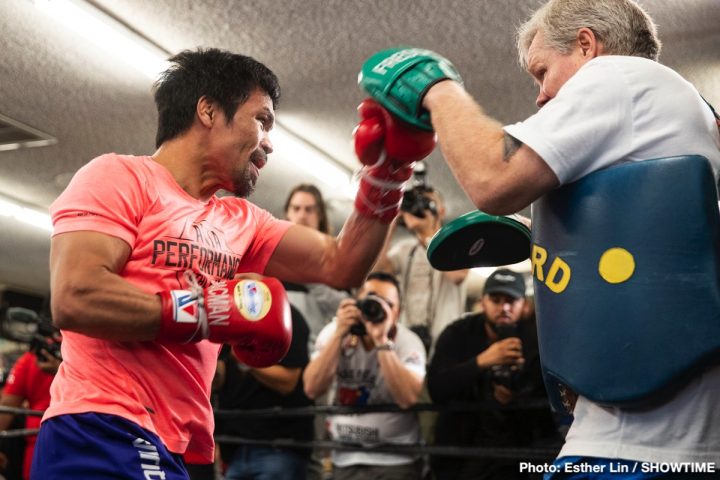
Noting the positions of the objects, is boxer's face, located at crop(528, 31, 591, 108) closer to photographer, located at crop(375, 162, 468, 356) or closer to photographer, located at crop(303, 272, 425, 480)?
photographer, located at crop(303, 272, 425, 480)

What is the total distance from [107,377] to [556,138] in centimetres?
91

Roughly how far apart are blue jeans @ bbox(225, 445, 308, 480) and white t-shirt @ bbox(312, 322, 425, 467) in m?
0.18

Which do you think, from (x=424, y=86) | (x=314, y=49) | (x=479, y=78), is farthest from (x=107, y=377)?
(x=479, y=78)

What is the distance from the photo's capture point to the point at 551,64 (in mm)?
1404

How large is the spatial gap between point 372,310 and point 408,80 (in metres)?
1.79

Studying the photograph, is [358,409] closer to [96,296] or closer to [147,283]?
[147,283]

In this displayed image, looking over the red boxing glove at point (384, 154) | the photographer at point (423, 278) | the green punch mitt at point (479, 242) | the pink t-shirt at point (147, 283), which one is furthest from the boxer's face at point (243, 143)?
the photographer at point (423, 278)

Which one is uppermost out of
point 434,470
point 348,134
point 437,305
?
point 348,134

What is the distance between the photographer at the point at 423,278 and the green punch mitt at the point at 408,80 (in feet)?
6.89

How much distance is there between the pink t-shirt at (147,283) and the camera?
1.44 metres

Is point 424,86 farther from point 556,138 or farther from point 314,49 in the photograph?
point 314,49

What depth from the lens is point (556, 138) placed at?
1.14m

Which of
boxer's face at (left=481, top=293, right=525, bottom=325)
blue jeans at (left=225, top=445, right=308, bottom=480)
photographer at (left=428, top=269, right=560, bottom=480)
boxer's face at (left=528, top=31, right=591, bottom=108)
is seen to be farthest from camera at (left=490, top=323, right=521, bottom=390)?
boxer's face at (left=528, top=31, right=591, bottom=108)

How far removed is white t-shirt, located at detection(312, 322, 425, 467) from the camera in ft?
9.92
